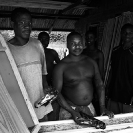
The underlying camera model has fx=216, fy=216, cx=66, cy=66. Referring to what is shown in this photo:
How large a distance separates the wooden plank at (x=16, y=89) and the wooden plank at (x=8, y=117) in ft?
0.56

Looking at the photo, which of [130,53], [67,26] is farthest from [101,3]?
[130,53]

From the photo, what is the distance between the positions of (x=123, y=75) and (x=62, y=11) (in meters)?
2.60

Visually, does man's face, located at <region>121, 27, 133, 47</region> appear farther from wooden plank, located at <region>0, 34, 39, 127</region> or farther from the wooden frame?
wooden plank, located at <region>0, 34, 39, 127</region>

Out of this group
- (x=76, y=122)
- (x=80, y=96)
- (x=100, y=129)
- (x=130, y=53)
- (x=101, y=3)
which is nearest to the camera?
(x=100, y=129)

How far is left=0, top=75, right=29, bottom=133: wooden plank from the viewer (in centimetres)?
104

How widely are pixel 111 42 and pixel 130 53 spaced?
2.03m

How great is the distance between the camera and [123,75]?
2666 millimetres

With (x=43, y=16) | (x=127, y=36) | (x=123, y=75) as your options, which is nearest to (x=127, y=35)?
(x=127, y=36)

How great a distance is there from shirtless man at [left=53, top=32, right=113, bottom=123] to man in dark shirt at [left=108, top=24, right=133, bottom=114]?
0.50m

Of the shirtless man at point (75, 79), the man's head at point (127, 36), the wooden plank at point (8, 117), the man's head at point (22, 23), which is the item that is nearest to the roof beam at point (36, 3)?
the man's head at point (127, 36)

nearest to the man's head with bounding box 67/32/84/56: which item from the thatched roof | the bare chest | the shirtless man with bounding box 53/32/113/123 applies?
the shirtless man with bounding box 53/32/113/123

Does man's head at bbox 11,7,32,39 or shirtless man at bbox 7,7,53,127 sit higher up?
man's head at bbox 11,7,32,39

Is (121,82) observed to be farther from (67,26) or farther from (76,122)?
(67,26)

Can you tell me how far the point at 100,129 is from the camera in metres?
1.49
